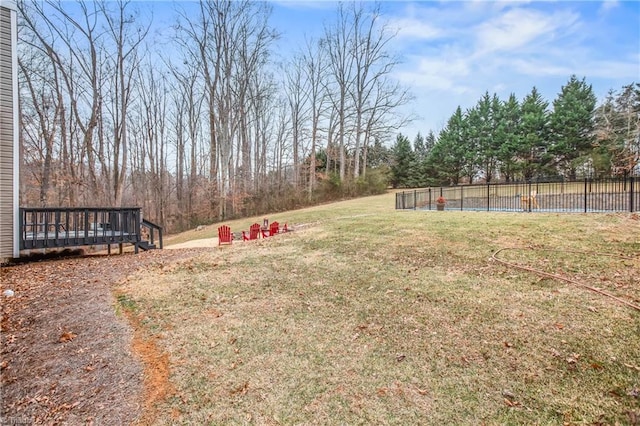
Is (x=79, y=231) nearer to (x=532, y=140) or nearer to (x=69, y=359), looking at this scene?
(x=69, y=359)

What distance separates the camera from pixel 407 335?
3686mm

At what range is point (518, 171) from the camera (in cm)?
3055

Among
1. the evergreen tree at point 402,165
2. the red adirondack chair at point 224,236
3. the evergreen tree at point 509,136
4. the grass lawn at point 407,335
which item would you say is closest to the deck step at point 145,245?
the red adirondack chair at point 224,236

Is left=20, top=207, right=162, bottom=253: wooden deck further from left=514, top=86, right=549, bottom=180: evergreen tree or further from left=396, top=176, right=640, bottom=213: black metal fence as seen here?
left=514, top=86, right=549, bottom=180: evergreen tree

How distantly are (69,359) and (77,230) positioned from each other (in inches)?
281

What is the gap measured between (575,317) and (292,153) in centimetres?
2727

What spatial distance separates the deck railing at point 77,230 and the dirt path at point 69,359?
2.84 meters

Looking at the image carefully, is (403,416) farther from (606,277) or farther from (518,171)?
(518,171)

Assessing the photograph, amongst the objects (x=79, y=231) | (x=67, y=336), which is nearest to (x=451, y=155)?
(x=79, y=231)

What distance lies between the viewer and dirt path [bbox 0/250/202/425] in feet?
8.80

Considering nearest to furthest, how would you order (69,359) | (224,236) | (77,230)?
(69,359)
(77,230)
(224,236)

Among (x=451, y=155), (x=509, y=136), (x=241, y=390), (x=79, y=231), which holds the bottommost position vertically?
(x=241, y=390)

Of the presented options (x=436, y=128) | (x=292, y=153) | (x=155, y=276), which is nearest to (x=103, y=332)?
(x=155, y=276)

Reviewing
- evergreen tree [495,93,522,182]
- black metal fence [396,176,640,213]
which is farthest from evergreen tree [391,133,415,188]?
black metal fence [396,176,640,213]
